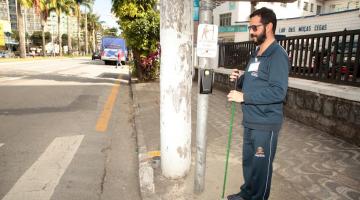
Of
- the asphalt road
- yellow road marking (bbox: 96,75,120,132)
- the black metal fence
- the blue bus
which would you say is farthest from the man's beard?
the blue bus

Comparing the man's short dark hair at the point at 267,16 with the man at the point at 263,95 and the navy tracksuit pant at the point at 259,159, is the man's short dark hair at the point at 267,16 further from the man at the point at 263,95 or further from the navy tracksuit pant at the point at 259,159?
the navy tracksuit pant at the point at 259,159

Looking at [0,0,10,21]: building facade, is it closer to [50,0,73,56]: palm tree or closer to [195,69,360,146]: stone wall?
[50,0,73,56]: palm tree

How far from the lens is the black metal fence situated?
5.20m

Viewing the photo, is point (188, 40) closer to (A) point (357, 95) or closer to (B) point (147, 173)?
(B) point (147, 173)

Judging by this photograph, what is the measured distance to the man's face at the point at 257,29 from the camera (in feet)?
8.05

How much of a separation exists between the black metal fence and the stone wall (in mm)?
508

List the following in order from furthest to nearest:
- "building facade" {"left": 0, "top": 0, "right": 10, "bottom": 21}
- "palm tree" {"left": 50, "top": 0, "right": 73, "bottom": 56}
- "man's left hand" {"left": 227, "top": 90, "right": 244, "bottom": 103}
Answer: "building facade" {"left": 0, "top": 0, "right": 10, "bottom": 21} → "palm tree" {"left": 50, "top": 0, "right": 73, "bottom": 56} → "man's left hand" {"left": 227, "top": 90, "right": 244, "bottom": 103}

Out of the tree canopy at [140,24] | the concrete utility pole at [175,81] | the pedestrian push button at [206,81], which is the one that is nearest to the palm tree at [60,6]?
the tree canopy at [140,24]

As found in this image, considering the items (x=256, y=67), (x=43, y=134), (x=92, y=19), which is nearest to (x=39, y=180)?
(x=43, y=134)

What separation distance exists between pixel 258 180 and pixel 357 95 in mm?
2888

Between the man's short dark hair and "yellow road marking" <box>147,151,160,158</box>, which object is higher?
the man's short dark hair

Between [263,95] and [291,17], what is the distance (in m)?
37.7

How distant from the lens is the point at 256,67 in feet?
Result: 8.36

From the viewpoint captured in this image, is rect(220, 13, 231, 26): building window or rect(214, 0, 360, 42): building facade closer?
rect(214, 0, 360, 42): building facade
